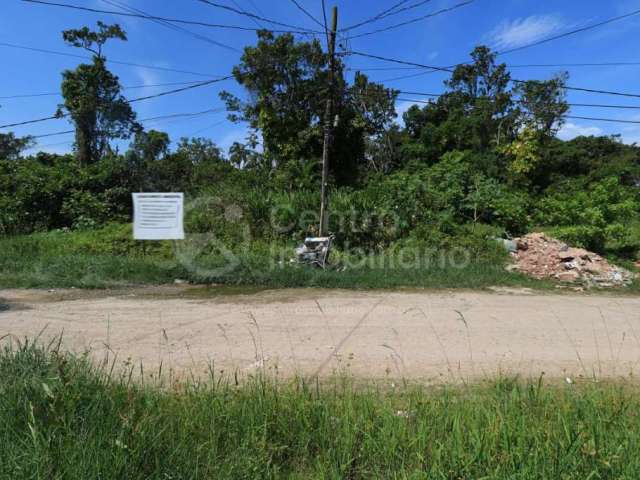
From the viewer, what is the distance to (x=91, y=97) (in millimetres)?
26328

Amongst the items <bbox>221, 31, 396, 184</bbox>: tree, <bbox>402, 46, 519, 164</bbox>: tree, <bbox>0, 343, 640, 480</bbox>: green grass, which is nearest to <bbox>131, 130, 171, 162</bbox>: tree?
<bbox>221, 31, 396, 184</bbox>: tree

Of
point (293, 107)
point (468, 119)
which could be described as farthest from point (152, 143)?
point (468, 119)

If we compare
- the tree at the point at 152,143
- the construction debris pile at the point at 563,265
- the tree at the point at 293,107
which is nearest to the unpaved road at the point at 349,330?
the construction debris pile at the point at 563,265

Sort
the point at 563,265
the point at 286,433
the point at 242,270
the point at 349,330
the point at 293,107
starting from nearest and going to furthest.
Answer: the point at 286,433 → the point at 349,330 → the point at 242,270 → the point at 563,265 → the point at 293,107

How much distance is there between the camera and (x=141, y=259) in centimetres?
1120

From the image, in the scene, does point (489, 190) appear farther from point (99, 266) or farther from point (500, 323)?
point (99, 266)

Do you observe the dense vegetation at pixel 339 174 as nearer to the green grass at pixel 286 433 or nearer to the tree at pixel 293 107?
the tree at pixel 293 107

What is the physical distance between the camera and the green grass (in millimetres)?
2293

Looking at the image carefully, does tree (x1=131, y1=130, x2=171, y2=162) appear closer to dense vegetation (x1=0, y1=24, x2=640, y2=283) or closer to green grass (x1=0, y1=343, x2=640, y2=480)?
dense vegetation (x1=0, y1=24, x2=640, y2=283)

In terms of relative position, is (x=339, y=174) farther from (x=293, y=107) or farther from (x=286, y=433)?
(x=286, y=433)

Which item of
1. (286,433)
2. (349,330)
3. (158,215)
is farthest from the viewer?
(158,215)

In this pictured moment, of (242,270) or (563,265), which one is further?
(563,265)

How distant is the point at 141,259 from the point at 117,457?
31.6 ft

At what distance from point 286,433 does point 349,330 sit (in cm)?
317
